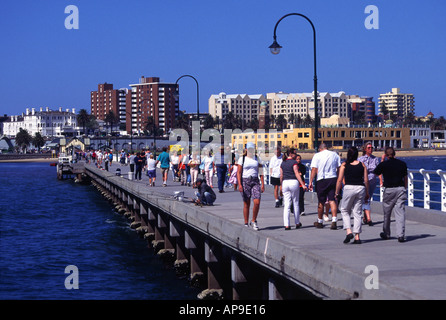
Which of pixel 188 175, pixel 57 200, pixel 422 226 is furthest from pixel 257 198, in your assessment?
pixel 57 200

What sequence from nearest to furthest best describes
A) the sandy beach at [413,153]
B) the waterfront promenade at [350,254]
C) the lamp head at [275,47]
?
the waterfront promenade at [350,254] → the lamp head at [275,47] → the sandy beach at [413,153]

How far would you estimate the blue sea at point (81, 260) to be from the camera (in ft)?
61.7

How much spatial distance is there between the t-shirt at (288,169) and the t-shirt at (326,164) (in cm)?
58

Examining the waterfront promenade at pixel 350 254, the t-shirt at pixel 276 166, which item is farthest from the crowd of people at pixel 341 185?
the t-shirt at pixel 276 166

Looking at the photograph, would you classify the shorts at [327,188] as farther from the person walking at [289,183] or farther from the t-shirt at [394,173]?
the t-shirt at [394,173]

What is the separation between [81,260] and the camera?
961 inches

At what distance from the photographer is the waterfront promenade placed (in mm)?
8523

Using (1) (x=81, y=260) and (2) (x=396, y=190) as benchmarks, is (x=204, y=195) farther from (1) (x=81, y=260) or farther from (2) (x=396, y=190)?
(2) (x=396, y=190)

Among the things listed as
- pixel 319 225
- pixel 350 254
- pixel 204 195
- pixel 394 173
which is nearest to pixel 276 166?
pixel 204 195

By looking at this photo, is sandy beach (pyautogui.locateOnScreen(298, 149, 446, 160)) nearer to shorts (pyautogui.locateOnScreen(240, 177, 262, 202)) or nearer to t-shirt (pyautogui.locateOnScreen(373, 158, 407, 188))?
shorts (pyautogui.locateOnScreen(240, 177, 262, 202))

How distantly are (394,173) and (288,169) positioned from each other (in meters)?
2.73
